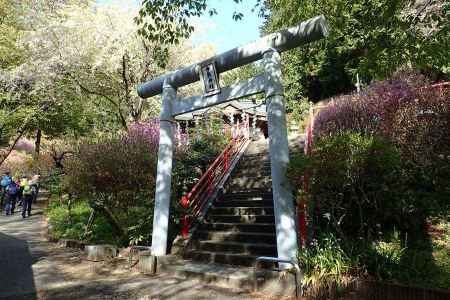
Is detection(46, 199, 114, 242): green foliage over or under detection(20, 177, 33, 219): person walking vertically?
under

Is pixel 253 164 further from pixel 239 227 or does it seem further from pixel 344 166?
pixel 344 166

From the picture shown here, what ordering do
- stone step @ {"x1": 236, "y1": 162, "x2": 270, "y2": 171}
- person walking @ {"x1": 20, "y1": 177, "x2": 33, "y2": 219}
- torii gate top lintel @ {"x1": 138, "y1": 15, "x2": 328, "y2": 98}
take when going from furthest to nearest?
1. person walking @ {"x1": 20, "y1": 177, "x2": 33, "y2": 219}
2. stone step @ {"x1": 236, "y1": 162, "x2": 270, "y2": 171}
3. torii gate top lintel @ {"x1": 138, "y1": 15, "x2": 328, "y2": 98}

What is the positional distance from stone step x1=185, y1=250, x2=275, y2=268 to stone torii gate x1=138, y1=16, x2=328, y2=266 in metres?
0.60

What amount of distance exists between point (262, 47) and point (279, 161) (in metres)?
2.18

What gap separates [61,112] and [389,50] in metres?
21.2

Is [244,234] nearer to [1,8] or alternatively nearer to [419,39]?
[419,39]

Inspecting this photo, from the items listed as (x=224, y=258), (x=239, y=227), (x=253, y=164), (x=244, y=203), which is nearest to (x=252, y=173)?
(x=253, y=164)

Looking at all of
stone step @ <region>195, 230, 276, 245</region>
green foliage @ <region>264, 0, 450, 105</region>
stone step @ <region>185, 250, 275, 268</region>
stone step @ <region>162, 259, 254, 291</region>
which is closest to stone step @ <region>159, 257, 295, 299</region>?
stone step @ <region>162, 259, 254, 291</region>

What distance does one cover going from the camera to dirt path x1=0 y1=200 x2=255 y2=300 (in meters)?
6.34

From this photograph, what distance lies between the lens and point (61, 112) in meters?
23.8

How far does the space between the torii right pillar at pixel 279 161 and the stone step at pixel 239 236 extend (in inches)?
48.8

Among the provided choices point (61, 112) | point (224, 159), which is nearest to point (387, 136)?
point (224, 159)

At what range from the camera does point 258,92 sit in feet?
23.6

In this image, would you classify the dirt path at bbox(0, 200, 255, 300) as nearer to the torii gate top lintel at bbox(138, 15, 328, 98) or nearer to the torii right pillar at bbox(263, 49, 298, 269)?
the torii right pillar at bbox(263, 49, 298, 269)
